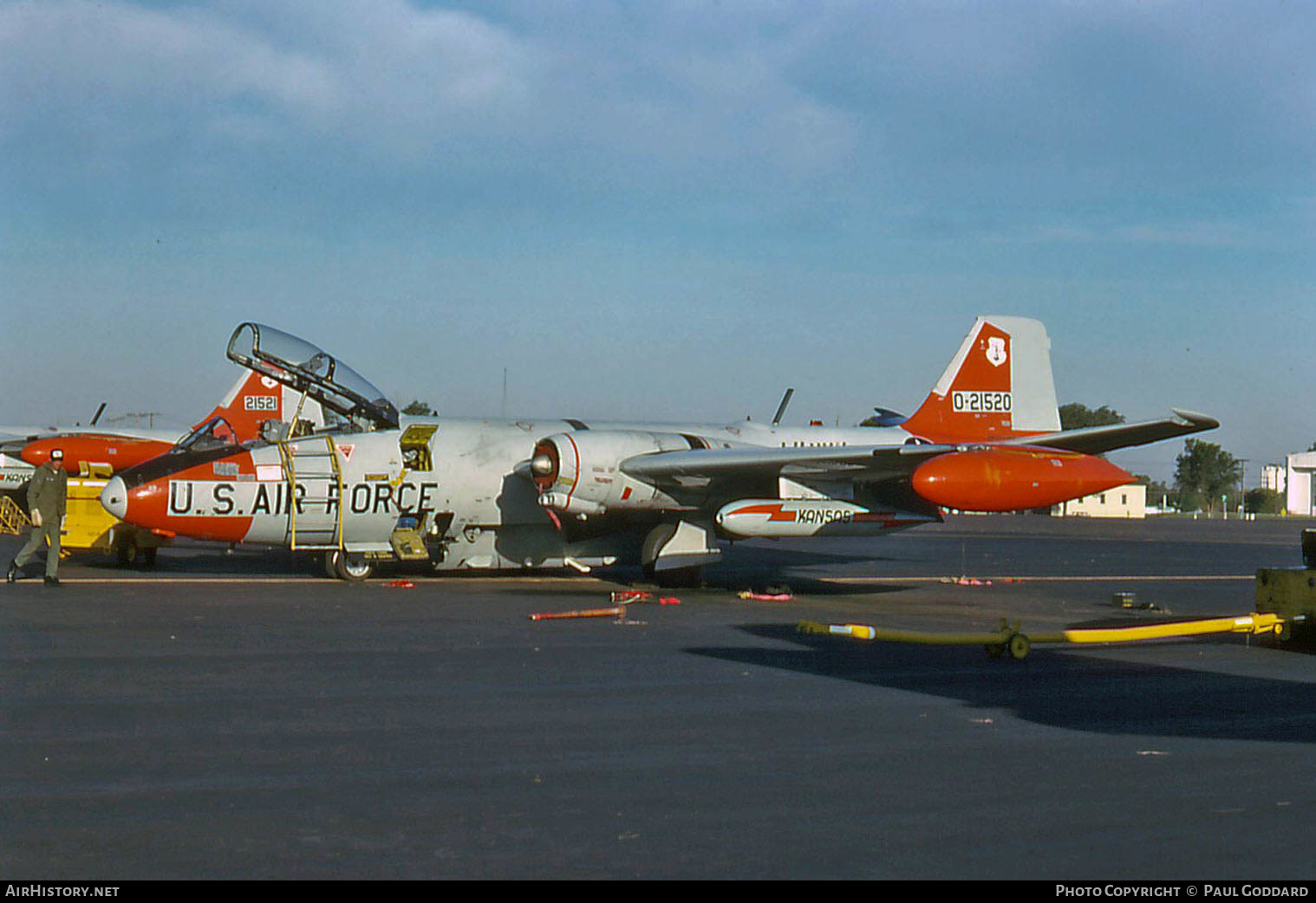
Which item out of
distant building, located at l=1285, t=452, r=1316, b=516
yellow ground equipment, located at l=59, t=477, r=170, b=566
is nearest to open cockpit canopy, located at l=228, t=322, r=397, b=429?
yellow ground equipment, located at l=59, t=477, r=170, b=566

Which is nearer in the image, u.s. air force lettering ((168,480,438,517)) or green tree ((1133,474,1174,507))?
u.s. air force lettering ((168,480,438,517))

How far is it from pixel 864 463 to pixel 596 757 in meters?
11.1

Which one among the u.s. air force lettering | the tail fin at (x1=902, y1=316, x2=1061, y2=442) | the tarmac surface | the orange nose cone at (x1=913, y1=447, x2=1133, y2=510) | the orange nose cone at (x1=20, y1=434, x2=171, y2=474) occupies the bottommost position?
the tarmac surface

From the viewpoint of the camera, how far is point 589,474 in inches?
718

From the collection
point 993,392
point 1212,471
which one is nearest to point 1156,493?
point 1212,471

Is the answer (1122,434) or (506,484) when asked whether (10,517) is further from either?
(1122,434)

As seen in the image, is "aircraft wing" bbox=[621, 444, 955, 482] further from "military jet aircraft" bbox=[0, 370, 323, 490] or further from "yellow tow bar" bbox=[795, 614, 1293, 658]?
"military jet aircraft" bbox=[0, 370, 323, 490]

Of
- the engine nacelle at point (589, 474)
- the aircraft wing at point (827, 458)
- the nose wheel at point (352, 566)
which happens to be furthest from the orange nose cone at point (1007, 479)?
the nose wheel at point (352, 566)

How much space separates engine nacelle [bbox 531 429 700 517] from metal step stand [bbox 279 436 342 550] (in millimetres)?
3021

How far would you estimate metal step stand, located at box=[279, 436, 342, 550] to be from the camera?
1838cm

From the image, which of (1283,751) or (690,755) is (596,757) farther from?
(1283,751)

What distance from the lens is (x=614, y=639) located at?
1289 centimetres

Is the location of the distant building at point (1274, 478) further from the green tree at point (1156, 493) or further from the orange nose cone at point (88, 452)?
the orange nose cone at point (88, 452)
